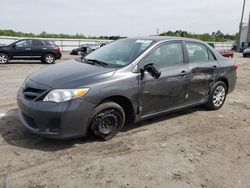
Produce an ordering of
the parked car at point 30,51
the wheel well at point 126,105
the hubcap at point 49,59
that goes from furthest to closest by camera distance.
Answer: the hubcap at point 49,59
the parked car at point 30,51
the wheel well at point 126,105

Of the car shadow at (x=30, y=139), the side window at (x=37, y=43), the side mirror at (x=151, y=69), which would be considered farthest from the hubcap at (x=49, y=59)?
the side mirror at (x=151, y=69)

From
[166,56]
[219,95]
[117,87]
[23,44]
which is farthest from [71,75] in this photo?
[23,44]

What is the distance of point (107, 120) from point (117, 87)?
1.75 ft

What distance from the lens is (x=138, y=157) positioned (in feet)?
13.1

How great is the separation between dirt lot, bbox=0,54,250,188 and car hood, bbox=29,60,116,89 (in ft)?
3.00

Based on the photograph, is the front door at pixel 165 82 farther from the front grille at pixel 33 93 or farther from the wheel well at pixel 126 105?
the front grille at pixel 33 93

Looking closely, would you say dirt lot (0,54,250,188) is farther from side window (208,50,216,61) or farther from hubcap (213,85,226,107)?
side window (208,50,216,61)

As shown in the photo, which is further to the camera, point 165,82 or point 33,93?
point 165,82

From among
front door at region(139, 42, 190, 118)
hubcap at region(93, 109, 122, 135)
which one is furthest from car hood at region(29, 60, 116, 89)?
front door at region(139, 42, 190, 118)

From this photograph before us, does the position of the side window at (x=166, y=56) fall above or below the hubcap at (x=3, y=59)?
above

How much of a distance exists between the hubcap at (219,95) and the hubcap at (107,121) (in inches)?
109

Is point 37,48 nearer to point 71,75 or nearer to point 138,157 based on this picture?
point 71,75

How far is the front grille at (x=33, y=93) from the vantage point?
4043 millimetres

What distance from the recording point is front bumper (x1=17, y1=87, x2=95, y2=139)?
391 centimetres
